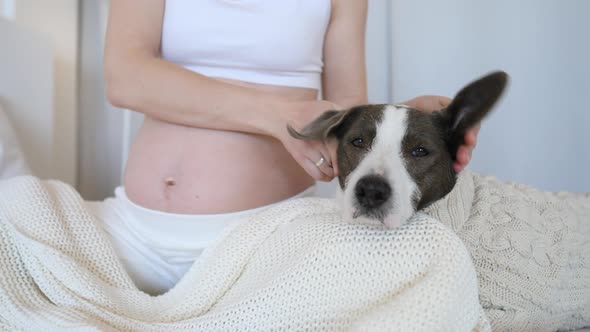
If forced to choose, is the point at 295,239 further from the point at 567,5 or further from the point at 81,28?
the point at 81,28

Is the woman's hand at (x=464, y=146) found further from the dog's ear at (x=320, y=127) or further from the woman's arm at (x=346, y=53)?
the woman's arm at (x=346, y=53)

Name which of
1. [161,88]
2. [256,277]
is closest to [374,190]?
[256,277]

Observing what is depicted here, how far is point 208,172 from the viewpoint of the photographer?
2.92ft

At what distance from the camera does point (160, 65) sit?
864 mm

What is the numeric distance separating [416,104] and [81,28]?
1410 mm

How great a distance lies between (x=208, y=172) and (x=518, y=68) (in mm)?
1063

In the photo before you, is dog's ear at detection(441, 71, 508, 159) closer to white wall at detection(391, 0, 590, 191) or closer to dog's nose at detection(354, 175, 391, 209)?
dog's nose at detection(354, 175, 391, 209)

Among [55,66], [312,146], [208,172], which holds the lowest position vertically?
[55,66]

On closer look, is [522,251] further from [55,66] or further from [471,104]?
[55,66]

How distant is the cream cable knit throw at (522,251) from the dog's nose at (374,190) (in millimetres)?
202

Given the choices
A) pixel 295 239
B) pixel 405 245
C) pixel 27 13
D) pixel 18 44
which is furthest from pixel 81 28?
pixel 405 245

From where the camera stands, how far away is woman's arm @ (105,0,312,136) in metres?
0.81

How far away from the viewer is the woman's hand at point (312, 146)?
28.5 inches

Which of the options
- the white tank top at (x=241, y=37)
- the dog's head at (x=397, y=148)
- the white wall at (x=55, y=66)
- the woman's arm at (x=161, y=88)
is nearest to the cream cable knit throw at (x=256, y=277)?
the dog's head at (x=397, y=148)
